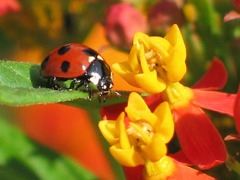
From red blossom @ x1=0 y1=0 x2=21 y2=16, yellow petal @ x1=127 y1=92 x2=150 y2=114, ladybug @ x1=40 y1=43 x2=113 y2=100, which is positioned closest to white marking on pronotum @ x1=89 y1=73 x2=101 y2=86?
ladybug @ x1=40 y1=43 x2=113 y2=100

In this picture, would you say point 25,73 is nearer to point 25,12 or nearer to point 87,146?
point 25,12

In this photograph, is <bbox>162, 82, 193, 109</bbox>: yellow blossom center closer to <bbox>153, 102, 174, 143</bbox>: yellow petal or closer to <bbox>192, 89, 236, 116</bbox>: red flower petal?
<bbox>192, 89, 236, 116</bbox>: red flower petal

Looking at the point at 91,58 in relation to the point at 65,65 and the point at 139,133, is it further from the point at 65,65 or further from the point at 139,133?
the point at 139,133

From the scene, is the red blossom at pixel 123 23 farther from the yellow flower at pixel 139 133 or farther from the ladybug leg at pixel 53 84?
the yellow flower at pixel 139 133

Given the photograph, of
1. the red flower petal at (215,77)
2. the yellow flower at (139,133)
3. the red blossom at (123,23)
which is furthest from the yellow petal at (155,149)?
the red blossom at (123,23)

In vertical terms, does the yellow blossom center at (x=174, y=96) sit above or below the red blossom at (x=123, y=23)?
below
